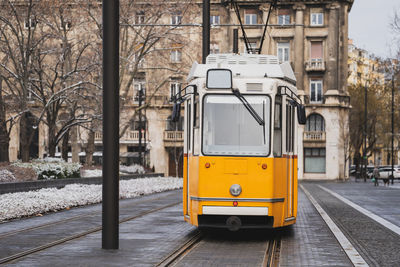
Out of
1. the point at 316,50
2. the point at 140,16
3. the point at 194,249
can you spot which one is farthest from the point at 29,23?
the point at 316,50

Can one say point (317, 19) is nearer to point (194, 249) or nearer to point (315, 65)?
point (315, 65)

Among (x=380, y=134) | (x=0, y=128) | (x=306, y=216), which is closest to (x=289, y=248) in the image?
(x=306, y=216)

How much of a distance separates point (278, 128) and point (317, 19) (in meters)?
61.1

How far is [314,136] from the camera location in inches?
2842

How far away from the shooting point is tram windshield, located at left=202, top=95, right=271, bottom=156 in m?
13.4

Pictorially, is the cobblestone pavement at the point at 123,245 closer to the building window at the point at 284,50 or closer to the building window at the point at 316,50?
the building window at the point at 284,50

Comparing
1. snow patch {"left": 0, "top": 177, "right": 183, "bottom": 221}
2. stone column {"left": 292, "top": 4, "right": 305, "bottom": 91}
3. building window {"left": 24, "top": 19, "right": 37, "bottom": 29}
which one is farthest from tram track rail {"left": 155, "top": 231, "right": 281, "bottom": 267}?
stone column {"left": 292, "top": 4, "right": 305, "bottom": 91}

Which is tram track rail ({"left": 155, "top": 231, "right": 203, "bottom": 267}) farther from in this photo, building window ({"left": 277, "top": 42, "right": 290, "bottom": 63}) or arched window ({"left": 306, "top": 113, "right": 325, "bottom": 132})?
building window ({"left": 277, "top": 42, "right": 290, "bottom": 63})

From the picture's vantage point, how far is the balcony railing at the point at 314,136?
72.1m

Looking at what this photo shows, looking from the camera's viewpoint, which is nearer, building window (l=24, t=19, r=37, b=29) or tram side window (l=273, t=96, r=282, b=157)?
tram side window (l=273, t=96, r=282, b=157)

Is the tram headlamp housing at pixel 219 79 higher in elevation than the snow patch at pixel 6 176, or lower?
higher

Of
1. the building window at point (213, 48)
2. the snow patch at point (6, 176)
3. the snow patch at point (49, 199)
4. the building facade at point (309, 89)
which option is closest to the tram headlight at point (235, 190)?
the snow patch at point (49, 199)

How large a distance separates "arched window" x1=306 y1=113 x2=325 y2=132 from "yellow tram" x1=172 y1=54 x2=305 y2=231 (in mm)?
59276

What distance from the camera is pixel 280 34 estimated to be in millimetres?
73562
